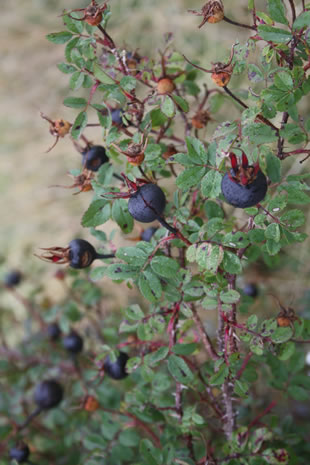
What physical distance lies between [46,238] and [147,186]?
1772 millimetres

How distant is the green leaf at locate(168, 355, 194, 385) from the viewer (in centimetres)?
66

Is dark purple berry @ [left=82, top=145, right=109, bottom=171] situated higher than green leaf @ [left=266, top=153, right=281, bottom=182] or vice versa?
green leaf @ [left=266, top=153, right=281, bottom=182]

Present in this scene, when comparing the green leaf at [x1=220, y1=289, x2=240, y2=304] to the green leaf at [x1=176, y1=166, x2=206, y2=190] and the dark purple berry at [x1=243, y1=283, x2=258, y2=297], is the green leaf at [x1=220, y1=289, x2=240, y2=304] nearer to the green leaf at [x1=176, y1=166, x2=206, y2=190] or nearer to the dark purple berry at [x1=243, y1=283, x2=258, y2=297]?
the green leaf at [x1=176, y1=166, x2=206, y2=190]

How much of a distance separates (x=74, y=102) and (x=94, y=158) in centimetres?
9

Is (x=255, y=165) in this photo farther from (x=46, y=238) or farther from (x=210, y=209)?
(x=46, y=238)

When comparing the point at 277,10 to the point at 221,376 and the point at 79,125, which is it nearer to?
the point at 79,125

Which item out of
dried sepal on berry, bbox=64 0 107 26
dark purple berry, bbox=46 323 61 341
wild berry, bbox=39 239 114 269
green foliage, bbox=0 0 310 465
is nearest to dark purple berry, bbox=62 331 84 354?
dark purple berry, bbox=46 323 61 341

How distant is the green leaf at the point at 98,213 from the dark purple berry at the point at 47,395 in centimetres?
53

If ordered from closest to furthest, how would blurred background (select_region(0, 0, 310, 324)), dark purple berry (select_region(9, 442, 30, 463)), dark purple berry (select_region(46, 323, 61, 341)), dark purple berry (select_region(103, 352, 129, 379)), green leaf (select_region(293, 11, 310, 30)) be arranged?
green leaf (select_region(293, 11, 310, 30)) < dark purple berry (select_region(103, 352, 129, 379)) < dark purple berry (select_region(9, 442, 30, 463)) < dark purple berry (select_region(46, 323, 61, 341)) < blurred background (select_region(0, 0, 310, 324))

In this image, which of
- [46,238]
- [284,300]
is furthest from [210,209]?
[46,238]

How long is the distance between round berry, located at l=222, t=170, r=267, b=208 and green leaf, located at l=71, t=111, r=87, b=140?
0.73 feet

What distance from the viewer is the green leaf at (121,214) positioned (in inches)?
25.8

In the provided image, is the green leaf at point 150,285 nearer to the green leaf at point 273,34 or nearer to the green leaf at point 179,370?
the green leaf at point 179,370

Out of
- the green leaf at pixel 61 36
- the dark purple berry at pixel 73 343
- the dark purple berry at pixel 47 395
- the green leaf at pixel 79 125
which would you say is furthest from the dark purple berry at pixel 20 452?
the green leaf at pixel 61 36
